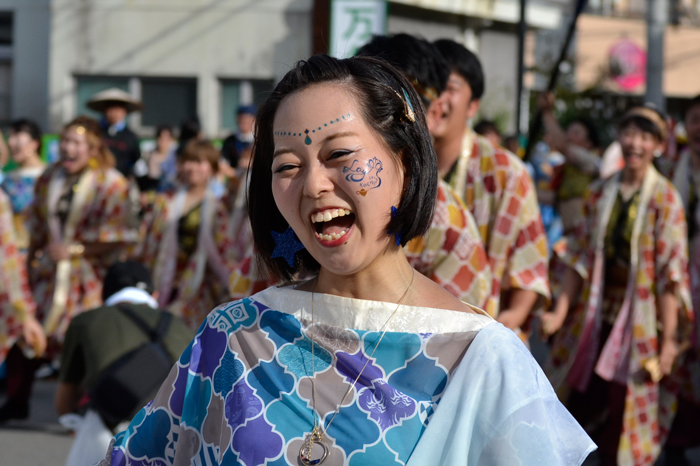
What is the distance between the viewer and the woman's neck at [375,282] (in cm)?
185

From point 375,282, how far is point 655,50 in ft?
25.9

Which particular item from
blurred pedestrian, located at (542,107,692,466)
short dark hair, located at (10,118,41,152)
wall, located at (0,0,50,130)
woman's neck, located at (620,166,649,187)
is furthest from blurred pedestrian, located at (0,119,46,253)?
wall, located at (0,0,50,130)

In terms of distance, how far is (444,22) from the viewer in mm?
16891

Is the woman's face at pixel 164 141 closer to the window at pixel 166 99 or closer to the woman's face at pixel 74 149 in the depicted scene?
the woman's face at pixel 74 149

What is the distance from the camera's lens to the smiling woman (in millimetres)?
1620

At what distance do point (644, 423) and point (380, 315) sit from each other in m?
3.60

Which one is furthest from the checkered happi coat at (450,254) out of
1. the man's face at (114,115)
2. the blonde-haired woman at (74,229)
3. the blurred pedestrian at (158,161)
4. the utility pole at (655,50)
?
the man's face at (114,115)

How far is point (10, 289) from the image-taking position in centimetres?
584

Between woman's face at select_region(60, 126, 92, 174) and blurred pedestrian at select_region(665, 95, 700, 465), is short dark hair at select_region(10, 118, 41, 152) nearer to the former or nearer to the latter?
woman's face at select_region(60, 126, 92, 174)

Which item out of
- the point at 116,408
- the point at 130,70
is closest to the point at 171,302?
the point at 116,408

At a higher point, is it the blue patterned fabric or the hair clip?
the hair clip

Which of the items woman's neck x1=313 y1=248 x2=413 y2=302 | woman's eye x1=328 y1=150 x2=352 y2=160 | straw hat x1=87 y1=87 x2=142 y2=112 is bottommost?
woman's neck x1=313 y1=248 x2=413 y2=302

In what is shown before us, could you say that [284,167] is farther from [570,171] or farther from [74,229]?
[570,171]

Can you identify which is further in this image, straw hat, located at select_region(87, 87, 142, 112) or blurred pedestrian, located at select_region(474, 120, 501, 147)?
straw hat, located at select_region(87, 87, 142, 112)
